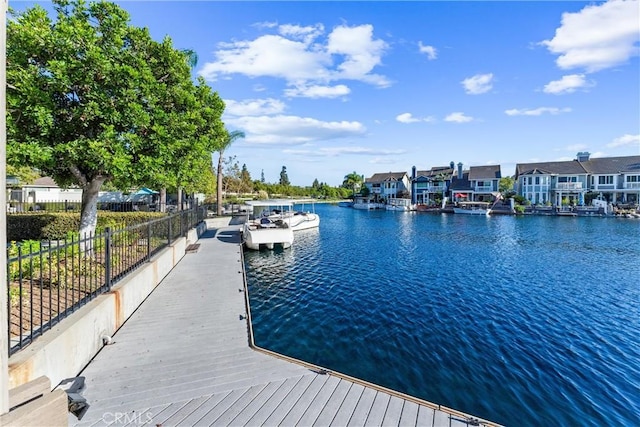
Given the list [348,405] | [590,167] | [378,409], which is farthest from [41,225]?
[590,167]

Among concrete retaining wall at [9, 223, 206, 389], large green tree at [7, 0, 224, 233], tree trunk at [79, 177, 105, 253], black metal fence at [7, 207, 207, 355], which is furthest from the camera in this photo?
tree trunk at [79, 177, 105, 253]

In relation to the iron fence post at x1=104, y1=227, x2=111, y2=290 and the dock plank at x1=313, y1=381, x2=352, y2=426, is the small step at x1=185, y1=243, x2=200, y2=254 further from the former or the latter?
the dock plank at x1=313, y1=381, x2=352, y2=426

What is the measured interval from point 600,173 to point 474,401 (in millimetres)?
69227

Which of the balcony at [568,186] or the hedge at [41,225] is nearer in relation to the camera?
the hedge at [41,225]

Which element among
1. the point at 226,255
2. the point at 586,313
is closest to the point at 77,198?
the point at 226,255

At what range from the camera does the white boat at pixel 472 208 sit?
55625 millimetres

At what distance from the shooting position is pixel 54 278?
7.19 metres

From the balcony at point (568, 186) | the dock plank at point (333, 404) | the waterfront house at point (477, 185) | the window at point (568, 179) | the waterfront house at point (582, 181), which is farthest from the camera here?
the waterfront house at point (477, 185)

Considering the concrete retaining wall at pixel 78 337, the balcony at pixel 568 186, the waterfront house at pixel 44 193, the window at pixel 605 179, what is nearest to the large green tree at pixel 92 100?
the concrete retaining wall at pixel 78 337

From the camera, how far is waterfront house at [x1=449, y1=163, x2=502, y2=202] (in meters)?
65.5

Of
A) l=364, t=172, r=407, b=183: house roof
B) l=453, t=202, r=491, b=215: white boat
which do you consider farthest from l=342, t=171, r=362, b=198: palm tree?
l=453, t=202, r=491, b=215: white boat

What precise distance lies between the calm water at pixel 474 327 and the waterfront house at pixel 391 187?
60625 millimetres

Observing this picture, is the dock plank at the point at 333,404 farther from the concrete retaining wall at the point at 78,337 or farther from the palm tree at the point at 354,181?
the palm tree at the point at 354,181

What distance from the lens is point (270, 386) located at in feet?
16.3
